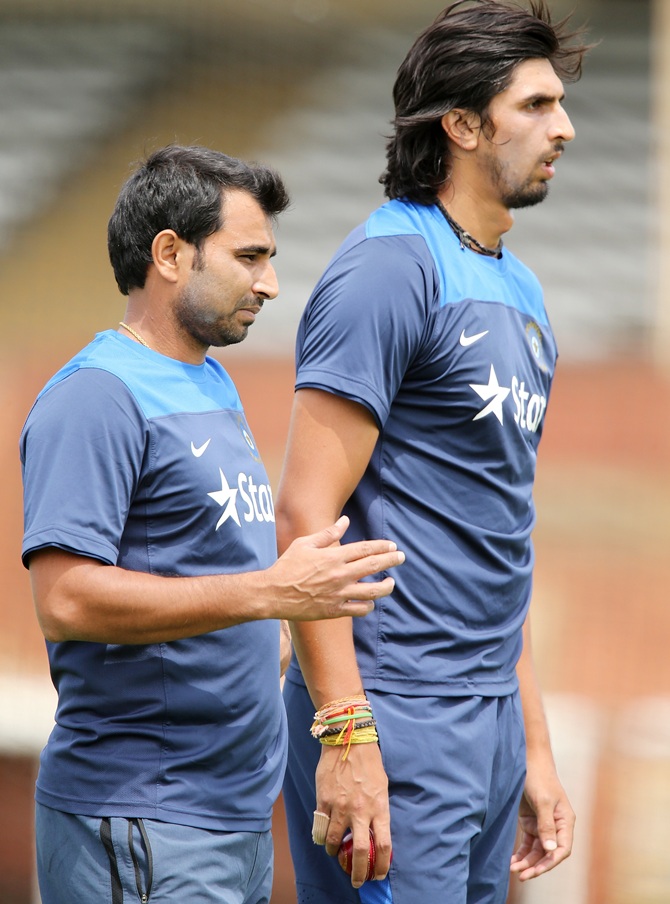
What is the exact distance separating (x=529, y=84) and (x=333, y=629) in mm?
1024

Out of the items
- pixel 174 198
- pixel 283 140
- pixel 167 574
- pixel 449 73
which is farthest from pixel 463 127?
pixel 283 140

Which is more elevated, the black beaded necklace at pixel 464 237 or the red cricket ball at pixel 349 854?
the black beaded necklace at pixel 464 237

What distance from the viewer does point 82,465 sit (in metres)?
1.61

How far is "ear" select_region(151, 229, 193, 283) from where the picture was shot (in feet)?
6.07

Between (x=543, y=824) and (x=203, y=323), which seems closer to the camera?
(x=203, y=323)

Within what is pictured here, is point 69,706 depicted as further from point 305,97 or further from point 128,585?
point 305,97

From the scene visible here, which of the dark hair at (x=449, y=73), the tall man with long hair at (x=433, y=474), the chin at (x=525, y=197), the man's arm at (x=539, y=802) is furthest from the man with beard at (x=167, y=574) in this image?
the man's arm at (x=539, y=802)

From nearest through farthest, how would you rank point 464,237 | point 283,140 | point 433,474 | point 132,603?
point 132,603 < point 433,474 < point 464,237 < point 283,140

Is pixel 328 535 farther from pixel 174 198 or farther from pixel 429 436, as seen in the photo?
pixel 174 198

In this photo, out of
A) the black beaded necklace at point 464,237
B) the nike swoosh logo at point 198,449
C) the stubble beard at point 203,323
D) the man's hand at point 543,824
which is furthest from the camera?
the man's hand at point 543,824

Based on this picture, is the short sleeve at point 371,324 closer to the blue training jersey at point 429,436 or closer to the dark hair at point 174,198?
the blue training jersey at point 429,436

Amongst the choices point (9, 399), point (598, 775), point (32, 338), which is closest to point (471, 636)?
point (598, 775)

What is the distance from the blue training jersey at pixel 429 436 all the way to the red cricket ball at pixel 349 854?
0.24 metres

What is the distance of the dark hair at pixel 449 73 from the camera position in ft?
6.79
